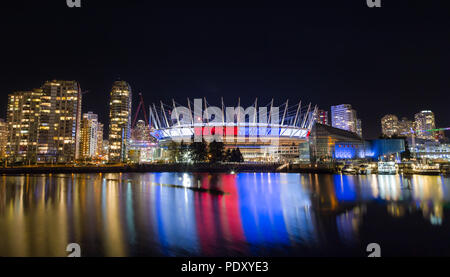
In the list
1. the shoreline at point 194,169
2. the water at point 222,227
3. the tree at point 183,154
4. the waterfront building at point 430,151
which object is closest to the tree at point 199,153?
the tree at point 183,154

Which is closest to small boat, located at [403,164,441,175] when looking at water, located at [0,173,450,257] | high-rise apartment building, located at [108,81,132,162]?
water, located at [0,173,450,257]

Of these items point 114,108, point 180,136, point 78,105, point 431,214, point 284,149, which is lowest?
point 431,214

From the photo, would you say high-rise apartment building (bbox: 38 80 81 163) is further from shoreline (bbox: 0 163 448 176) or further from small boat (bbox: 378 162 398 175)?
small boat (bbox: 378 162 398 175)

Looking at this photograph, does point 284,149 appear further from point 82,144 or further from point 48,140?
point 82,144

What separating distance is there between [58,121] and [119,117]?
6804 centimetres

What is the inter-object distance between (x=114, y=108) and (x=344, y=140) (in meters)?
159

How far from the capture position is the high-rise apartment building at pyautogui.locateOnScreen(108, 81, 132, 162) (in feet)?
552

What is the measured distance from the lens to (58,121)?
11450 centimetres

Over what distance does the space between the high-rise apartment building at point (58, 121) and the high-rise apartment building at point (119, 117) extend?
46635 mm

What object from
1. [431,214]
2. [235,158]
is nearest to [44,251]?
[431,214]

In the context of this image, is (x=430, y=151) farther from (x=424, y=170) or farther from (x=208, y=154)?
(x=208, y=154)

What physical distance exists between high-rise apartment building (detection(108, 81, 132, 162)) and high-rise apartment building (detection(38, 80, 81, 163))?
46.6 metres

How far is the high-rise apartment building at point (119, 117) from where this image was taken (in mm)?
168250
